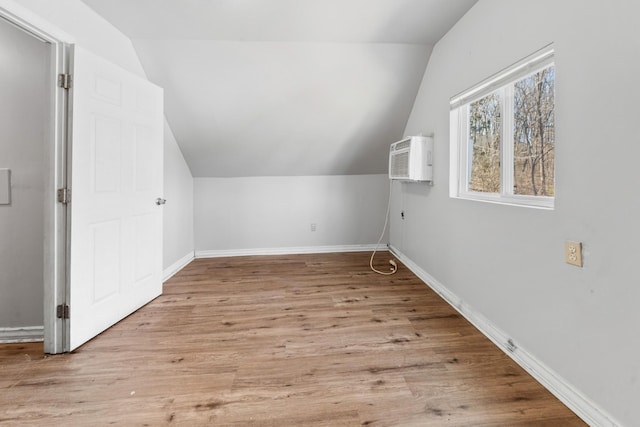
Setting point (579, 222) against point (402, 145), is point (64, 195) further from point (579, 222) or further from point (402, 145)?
point (402, 145)

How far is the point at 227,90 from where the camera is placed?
2982 millimetres

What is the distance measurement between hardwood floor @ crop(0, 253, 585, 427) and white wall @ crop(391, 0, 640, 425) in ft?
0.85

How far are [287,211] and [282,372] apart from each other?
9.22 ft

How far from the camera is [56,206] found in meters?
1.77

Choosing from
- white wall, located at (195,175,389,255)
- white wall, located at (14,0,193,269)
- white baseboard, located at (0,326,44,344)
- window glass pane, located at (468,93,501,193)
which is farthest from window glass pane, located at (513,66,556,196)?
white baseboard, located at (0,326,44,344)

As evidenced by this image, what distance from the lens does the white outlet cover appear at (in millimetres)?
1880

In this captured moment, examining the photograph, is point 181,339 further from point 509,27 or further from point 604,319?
point 509,27

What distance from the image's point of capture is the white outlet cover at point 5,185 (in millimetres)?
1880

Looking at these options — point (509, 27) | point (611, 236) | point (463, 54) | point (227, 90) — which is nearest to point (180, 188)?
point (227, 90)

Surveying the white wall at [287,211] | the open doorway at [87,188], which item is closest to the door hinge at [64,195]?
the open doorway at [87,188]

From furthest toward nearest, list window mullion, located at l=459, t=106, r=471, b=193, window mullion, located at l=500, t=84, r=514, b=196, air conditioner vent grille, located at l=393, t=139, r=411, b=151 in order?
1. air conditioner vent grille, located at l=393, t=139, r=411, b=151
2. window mullion, located at l=459, t=106, r=471, b=193
3. window mullion, located at l=500, t=84, r=514, b=196

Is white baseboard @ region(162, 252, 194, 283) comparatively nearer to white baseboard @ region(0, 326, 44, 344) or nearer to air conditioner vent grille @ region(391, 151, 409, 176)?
white baseboard @ region(0, 326, 44, 344)

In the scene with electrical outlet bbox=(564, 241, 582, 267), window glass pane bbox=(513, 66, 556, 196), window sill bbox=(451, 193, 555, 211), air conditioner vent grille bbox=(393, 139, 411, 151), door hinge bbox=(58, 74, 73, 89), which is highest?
door hinge bbox=(58, 74, 73, 89)

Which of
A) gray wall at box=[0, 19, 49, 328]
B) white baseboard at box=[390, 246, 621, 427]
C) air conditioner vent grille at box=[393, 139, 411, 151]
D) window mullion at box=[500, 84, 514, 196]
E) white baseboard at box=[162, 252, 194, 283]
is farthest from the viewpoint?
white baseboard at box=[162, 252, 194, 283]
